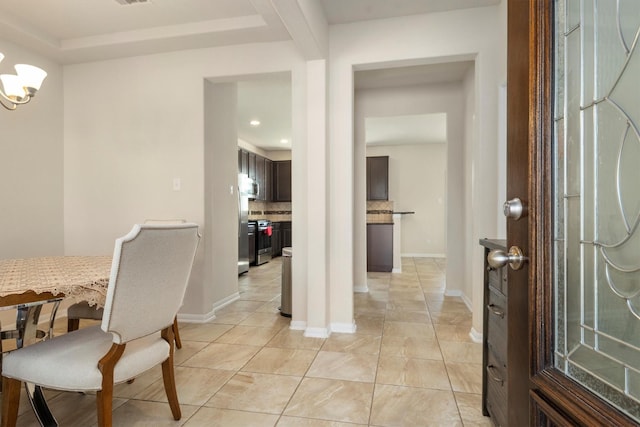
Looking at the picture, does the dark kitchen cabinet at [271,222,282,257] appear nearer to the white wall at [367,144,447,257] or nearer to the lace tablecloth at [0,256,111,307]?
the white wall at [367,144,447,257]

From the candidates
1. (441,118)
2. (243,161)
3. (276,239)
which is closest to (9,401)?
(243,161)

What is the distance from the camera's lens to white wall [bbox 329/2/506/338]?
8.88ft

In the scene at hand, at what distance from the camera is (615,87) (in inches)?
21.9

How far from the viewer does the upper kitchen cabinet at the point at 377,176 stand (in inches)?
261

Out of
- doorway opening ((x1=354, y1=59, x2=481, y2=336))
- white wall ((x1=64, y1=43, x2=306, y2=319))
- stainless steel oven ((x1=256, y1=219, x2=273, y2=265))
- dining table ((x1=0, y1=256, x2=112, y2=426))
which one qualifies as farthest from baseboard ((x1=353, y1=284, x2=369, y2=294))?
dining table ((x1=0, y1=256, x2=112, y2=426))

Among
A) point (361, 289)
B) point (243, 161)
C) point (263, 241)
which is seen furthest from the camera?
point (263, 241)

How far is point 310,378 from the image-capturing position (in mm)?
2113

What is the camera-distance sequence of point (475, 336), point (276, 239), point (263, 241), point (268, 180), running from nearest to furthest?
point (475, 336), point (263, 241), point (276, 239), point (268, 180)

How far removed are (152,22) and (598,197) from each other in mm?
3344

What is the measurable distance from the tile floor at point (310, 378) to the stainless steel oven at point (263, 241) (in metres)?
3.22

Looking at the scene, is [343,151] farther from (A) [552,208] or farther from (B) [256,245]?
(B) [256,245]

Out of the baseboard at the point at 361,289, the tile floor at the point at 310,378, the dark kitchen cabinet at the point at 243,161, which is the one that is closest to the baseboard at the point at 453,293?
the tile floor at the point at 310,378

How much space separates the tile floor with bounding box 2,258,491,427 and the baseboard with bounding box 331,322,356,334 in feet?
0.24

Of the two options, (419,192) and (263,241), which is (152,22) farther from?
(419,192)
